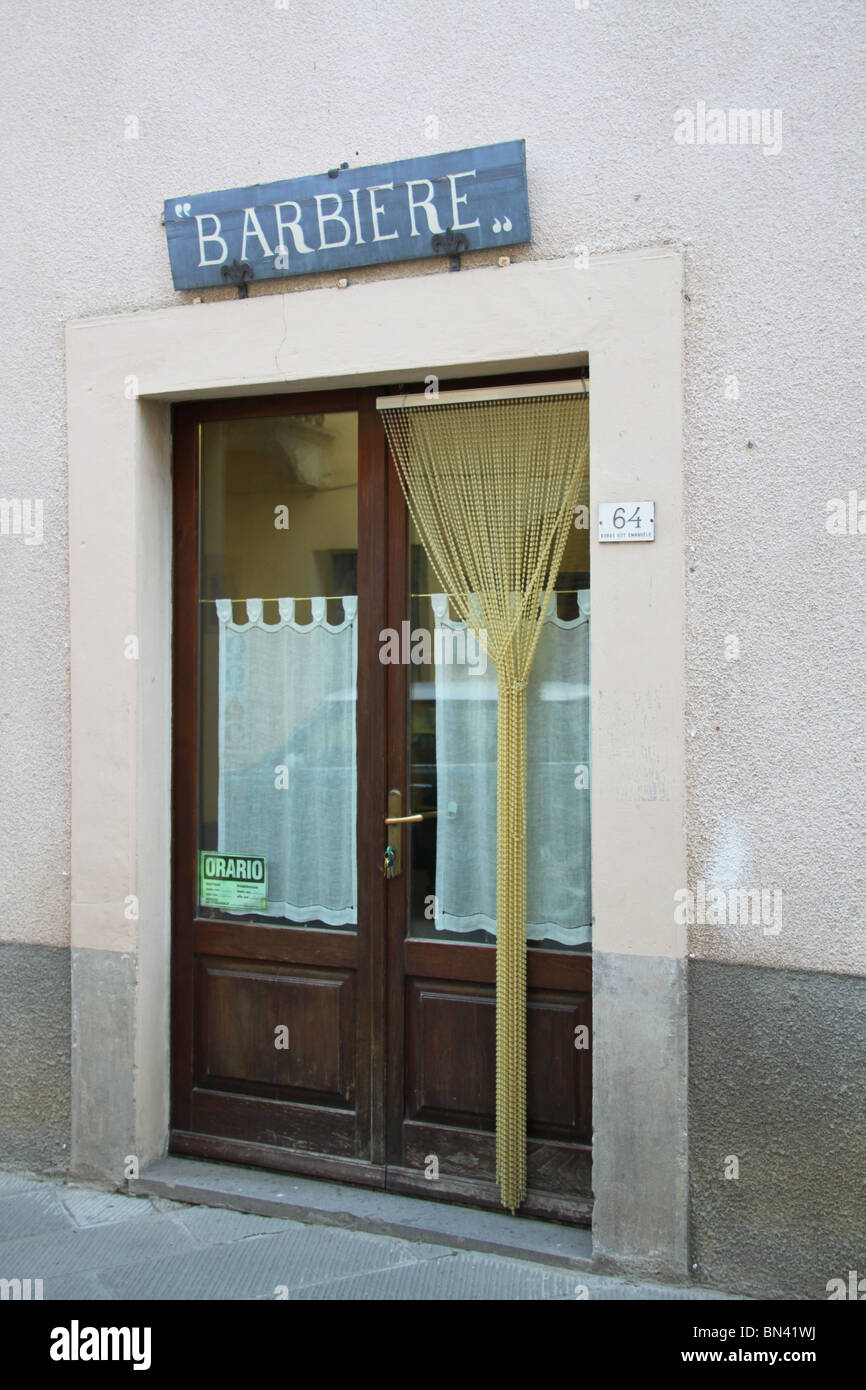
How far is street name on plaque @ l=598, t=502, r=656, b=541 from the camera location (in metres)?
3.47

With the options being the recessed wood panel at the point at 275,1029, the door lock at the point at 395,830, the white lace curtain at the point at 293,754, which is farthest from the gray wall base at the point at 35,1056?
the door lock at the point at 395,830

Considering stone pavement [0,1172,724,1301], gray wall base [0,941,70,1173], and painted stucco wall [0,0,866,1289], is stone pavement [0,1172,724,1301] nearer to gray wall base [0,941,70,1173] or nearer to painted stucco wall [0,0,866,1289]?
gray wall base [0,941,70,1173]

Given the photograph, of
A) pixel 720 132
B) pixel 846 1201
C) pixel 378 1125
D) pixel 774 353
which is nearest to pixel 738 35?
pixel 720 132

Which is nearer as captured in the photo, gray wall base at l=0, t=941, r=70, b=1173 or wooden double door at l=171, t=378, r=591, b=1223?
wooden double door at l=171, t=378, r=591, b=1223

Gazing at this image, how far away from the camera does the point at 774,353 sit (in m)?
3.38

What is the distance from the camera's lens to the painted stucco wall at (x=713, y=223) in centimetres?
331

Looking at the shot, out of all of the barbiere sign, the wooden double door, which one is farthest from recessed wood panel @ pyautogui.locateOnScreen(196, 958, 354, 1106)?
the barbiere sign

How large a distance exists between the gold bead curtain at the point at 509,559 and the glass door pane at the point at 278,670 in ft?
1.41

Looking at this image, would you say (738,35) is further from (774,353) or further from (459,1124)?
(459,1124)

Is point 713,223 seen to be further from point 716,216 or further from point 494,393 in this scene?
point 494,393

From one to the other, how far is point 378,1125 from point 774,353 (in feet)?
9.64

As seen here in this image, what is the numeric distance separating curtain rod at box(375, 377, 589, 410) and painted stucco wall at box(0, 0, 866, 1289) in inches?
16.1

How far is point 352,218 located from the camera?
3.84 meters

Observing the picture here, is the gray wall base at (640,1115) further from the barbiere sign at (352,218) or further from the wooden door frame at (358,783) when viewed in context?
the barbiere sign at (352,218)
